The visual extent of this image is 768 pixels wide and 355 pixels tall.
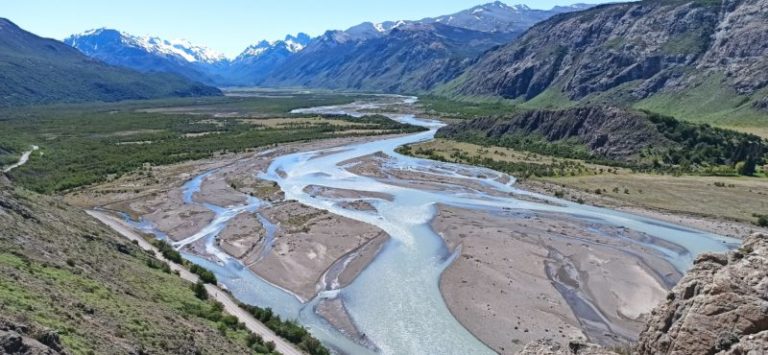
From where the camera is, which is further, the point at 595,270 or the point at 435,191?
the point at 435,191

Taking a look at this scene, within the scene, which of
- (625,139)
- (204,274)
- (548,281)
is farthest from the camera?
(625,139)

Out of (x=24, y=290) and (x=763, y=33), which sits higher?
(x=763, y=33)

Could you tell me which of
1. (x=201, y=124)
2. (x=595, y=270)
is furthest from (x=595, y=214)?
(x=201, y=124)

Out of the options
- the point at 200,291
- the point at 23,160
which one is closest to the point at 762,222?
the point at 200,291

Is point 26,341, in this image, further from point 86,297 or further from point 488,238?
point 488,238

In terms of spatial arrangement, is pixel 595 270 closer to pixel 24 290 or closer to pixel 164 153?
pixel 24 290

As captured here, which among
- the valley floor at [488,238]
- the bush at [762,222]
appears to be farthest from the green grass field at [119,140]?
the bush at [762,222]

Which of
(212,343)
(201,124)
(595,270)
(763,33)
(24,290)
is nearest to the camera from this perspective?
(24,290)
